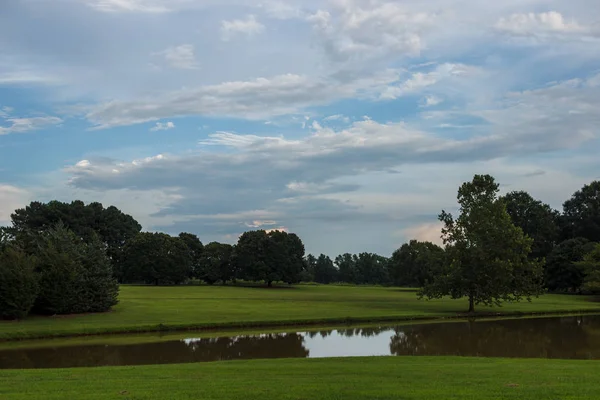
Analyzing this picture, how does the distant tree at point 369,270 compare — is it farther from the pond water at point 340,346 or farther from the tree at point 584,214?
the pond water at point 340,346

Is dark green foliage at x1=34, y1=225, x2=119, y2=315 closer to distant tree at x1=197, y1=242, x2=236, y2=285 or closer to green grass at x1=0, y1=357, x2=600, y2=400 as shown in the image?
green grass at x1=0, y1=357, x2=600, y2=400

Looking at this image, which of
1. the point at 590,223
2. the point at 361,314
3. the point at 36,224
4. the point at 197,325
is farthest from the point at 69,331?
the point at 590,223

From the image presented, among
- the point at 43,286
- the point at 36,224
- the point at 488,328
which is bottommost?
the point at 488,328

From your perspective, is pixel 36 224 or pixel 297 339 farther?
pixel 36 224

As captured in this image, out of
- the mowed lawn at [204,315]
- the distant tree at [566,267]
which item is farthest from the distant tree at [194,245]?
the distant tree at [566,267]

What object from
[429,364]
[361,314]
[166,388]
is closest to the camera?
[166,388]

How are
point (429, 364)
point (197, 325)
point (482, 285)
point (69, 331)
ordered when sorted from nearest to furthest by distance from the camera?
1. point (429, 364)
2. point (69, 331)
3. point (197, 325)
4. point (482, 285)

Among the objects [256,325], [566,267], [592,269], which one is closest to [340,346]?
[256,325]

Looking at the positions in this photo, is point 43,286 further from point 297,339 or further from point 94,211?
point 94,211

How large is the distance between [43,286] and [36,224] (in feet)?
253

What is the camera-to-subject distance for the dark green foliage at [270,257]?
101938mm

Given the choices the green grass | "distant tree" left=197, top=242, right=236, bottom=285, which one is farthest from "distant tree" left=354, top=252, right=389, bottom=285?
the green grass

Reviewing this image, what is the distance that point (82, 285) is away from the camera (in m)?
45.4

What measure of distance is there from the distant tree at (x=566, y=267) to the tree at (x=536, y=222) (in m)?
12.9
